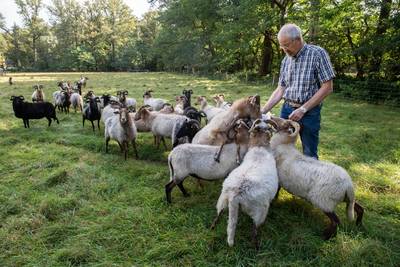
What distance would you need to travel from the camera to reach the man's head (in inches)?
158

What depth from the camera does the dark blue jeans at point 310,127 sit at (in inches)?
171

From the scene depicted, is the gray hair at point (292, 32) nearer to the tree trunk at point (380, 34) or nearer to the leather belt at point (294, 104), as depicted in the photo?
the leather belt at point (294, 104)

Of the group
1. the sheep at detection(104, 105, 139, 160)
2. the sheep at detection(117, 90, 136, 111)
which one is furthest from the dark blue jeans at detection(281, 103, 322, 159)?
the sheep at detection(117, 90, 136, 111)

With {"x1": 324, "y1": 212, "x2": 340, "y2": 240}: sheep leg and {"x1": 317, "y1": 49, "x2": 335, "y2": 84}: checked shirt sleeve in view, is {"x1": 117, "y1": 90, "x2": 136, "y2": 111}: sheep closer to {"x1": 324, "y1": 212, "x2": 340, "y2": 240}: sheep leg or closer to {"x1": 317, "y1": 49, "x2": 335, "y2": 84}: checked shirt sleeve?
{"x1": 317, "y1": 49, "x2": 335, "y2": 84}: checked shirt sleeve

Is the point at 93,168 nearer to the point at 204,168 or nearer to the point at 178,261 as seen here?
the point at 204,168

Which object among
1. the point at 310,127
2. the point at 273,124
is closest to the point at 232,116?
the point at 273,124

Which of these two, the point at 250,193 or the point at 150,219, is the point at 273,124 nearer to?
the point at 250,193

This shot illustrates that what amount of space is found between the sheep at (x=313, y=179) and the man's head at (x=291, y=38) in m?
1.01

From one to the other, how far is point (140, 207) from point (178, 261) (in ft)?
4.82

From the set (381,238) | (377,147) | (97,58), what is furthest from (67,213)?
(97,58)

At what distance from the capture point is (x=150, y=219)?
4.54 meters

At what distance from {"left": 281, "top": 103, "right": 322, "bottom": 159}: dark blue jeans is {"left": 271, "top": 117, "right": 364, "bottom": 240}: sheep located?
157 mm

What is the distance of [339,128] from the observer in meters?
10.0

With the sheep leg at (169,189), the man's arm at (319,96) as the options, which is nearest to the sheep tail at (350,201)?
the man's arm at (319,96)
